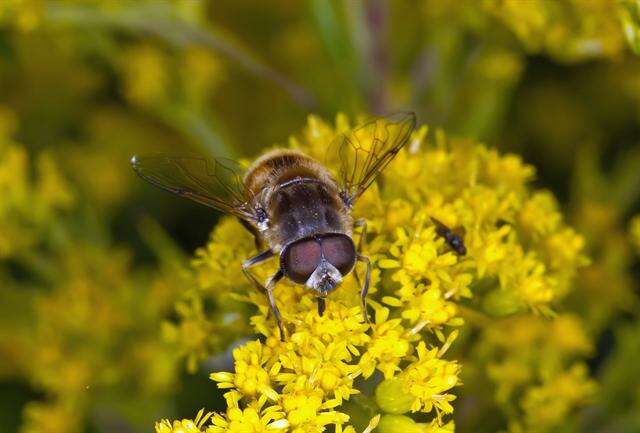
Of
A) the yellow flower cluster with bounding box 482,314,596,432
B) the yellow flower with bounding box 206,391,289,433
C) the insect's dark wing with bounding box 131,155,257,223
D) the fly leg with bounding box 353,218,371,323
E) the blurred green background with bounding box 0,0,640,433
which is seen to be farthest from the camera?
the blurred green background with bounding box 0,0,640,433

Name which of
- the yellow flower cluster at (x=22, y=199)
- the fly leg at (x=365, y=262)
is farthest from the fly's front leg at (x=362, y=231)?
the yellow flower cluster at (x=22, y=199)

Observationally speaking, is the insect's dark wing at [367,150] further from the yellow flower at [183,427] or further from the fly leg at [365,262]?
the yellow flower at [183,427]

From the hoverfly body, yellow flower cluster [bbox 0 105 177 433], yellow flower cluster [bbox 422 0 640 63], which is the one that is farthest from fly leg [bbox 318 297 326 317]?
yellow flower cluster [bbox 422 0 640 63]

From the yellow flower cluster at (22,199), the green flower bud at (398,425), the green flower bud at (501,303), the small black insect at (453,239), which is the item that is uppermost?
the yellow flower cluster at (22,199)

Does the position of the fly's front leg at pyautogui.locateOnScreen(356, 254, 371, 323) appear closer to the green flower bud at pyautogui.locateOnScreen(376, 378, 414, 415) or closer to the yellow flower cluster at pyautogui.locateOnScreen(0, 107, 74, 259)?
the green flower bud at pyautogui.locateOnScreen(376, 378, 414, 415)

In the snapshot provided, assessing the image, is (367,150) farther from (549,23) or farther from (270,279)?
(549,23)

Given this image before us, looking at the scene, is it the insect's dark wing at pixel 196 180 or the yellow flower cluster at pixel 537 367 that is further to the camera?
the yellow flower cluster at pixel 537 367
